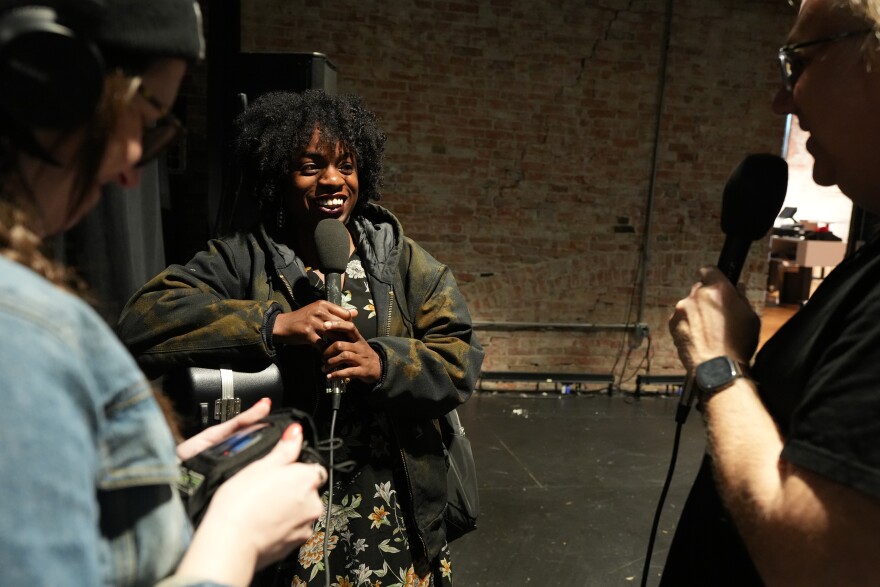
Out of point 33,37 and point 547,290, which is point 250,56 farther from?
point 547,290

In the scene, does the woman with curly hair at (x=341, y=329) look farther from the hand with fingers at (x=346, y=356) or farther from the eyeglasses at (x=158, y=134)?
the eyeglasses at (x=158, y=134)

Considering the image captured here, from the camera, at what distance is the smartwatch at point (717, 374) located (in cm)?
96

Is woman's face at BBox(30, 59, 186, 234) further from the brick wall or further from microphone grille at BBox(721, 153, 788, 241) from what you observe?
the brick wall

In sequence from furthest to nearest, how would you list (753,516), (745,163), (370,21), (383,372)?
(370,21)
(383,372)
(745,163)
(753,516)

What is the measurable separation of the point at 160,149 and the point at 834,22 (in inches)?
35.8

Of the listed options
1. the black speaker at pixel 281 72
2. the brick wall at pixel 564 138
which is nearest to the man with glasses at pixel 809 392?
the black speaker at pixel 281 72

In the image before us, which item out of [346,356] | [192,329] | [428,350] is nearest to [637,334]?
[428,350]

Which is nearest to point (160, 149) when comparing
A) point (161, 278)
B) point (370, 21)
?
point (161, 278)

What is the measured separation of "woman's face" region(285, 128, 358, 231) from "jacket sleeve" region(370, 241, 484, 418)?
0.23 meters

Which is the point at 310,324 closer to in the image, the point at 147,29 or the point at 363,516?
the point at 363,516

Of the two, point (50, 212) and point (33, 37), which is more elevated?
point (33, 37)

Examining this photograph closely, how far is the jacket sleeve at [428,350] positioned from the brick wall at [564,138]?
3329 millimetres

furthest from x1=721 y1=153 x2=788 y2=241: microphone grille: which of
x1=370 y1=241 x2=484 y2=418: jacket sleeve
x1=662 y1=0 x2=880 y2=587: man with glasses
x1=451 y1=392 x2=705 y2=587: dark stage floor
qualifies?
x1=451 y1=392 x2=705 y2=587: dark stage floor

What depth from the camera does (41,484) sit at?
0.47m
